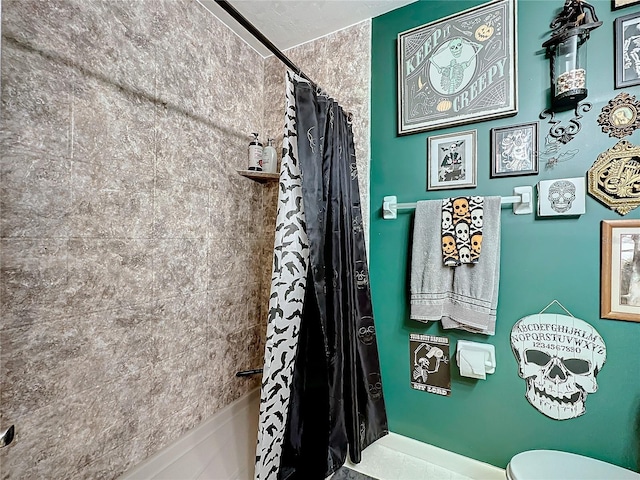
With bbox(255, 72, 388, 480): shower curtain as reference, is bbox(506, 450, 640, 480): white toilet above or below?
below

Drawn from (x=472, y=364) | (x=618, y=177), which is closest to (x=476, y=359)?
(x=472, y=364)

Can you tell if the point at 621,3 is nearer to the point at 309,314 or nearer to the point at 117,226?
the point at 309,314

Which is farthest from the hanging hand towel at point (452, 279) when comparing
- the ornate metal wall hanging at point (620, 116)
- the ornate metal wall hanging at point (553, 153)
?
the ornate metal wall hanging at point (620, 116)

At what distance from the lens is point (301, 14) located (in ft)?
5.21

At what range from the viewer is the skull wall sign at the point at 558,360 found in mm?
1156

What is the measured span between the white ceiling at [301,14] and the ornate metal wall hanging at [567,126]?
0.92m

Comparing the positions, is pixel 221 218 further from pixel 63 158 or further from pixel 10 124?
pixel 10 124

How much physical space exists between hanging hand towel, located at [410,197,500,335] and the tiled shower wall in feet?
2.11

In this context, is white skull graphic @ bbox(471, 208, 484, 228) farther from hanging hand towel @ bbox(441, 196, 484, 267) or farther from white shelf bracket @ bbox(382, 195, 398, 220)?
white shelf bracket @ bbox(382, 195, 398, 220)

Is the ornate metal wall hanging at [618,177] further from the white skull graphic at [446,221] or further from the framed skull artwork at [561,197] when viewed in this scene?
the white skull graphic at [446,221]

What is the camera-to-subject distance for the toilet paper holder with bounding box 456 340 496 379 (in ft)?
4.23

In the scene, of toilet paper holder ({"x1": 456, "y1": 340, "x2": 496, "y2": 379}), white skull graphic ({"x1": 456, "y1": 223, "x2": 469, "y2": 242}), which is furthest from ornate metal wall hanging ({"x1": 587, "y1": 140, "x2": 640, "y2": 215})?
toilet paper holder ({"x1": 456, "y1": 340, "x2": 496, "y2": 379})

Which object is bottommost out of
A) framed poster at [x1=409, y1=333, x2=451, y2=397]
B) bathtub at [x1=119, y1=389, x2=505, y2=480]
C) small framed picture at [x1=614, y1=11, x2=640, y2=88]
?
bathtub at [x1=119, y1=389, x2=505, y2=480]

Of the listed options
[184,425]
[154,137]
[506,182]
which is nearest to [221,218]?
[154,137]
